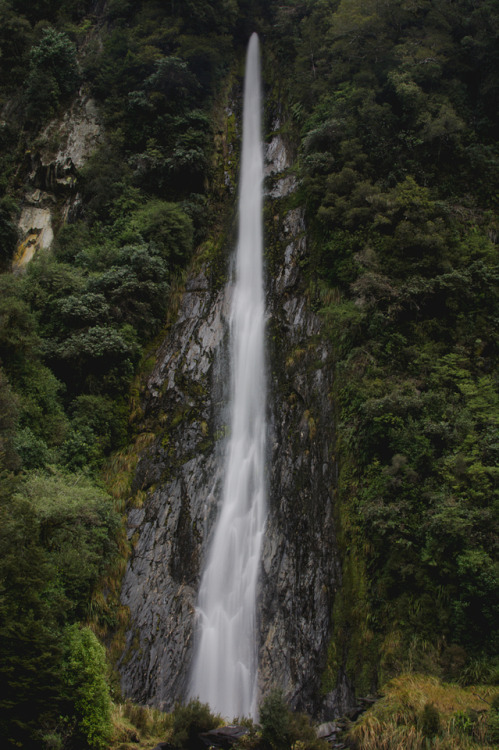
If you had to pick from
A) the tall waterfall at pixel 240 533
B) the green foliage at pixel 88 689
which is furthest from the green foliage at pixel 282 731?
the tall waterfall at pixel 240 533

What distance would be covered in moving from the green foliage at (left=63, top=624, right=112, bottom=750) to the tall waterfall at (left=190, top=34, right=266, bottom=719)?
290 cm

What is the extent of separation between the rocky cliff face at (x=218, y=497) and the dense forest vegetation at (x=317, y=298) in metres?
0.60

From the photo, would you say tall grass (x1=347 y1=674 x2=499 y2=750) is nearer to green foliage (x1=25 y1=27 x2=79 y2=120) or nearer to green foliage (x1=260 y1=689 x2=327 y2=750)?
green foliage (x1=260 y1=689 x2=327 y2=750)

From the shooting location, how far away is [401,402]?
923 cm

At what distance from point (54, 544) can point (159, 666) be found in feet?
11.0

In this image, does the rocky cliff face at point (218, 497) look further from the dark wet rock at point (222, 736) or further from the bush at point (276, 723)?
the bush at point (276, 723)

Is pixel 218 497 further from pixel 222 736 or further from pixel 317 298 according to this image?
pixel 317 298

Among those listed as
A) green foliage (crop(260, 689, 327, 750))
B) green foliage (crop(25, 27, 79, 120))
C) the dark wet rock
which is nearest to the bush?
green foliage (crop(260, 689, 327, 750))

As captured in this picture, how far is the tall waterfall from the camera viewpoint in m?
9.27

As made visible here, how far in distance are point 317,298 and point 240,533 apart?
22.8ft

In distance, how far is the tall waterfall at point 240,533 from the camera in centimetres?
927

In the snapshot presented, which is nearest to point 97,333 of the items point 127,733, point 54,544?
point 54,544

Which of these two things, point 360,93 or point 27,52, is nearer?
point 360,93

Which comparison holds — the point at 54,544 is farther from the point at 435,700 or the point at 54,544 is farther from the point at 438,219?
the point at 438,219
